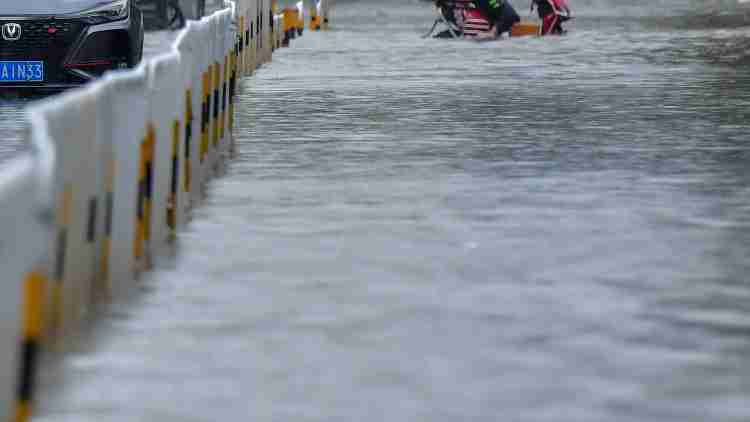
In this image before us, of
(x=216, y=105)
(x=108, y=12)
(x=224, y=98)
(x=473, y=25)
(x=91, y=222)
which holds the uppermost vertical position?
(x=91, y=222)

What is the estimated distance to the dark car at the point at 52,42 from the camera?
1992 cm

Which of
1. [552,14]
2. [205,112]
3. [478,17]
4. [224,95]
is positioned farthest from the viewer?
[478,17]

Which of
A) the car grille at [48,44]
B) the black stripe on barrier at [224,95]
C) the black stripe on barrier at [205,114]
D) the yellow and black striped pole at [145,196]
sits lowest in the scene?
the car grille at [48,44]

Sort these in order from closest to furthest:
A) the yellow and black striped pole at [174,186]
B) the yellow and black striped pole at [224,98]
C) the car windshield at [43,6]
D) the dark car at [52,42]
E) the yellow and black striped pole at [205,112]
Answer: the yellow and black striped pole at [174,186] → the yellow and black striped pole at [205,112] → the yellow and black striped pole at [224,98] → the dark car at [52,42] → the car windshield at [43,6]

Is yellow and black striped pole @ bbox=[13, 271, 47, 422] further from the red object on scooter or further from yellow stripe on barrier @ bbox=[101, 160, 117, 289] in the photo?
the red object on scooter

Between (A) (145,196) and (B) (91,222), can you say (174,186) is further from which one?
(B) (91,222)

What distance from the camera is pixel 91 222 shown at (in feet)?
27.2

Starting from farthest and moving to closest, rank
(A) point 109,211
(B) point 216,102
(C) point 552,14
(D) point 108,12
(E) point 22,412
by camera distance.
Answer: (C) point 552,14 → (D) point 108,12 → (B) point 216,102 → (A) point 109,211 → (E) point 22,412

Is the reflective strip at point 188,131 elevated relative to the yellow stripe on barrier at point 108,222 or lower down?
lower down

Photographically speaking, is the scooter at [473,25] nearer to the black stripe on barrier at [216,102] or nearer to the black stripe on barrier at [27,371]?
the black stripe on barrier at [216,102]

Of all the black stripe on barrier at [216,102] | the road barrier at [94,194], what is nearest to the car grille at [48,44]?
the black stripe on barrier at [216,102]

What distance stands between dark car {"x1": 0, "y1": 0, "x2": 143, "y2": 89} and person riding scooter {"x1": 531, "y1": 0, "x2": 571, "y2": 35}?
18608mm

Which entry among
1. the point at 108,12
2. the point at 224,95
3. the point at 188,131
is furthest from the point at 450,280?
the point at 108,12

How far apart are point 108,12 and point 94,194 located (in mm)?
12323
